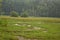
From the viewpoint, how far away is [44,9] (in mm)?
4273

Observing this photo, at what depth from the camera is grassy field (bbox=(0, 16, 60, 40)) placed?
395cm

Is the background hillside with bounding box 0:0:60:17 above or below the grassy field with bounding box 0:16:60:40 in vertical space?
above

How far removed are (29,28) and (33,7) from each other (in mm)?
598

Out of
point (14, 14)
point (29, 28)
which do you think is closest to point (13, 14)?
point (14, 14)

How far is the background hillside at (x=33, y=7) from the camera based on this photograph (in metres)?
4.19

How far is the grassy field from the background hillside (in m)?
0.16

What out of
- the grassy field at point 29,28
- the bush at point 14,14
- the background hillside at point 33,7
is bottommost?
the grassy field at point 29,28

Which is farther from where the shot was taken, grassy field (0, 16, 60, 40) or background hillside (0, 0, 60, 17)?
background hillside (0, 0, 60, 17)

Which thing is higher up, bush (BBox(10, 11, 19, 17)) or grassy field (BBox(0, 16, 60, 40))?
bush (BBox(10, 11, 19, 17))

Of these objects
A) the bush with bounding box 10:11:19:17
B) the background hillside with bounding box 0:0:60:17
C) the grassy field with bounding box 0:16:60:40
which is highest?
the background hillside with bounding box 0:0:60:17

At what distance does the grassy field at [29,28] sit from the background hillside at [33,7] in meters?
0.16

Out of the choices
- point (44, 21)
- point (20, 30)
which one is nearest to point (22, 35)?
point (20, 30)

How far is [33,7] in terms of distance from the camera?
4258 mm

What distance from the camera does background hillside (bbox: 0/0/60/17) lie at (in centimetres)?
419
